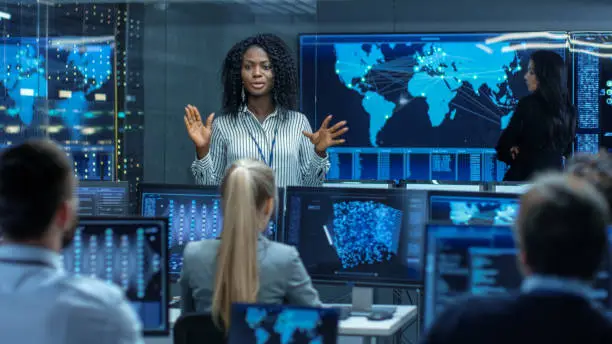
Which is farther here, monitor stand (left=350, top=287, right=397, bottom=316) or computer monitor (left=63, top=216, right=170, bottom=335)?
monitor stand (left=350, top=287, right=397, bottom=316)

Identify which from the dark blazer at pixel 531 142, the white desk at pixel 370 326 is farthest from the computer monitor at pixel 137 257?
the dark blazer at pixel 531 142

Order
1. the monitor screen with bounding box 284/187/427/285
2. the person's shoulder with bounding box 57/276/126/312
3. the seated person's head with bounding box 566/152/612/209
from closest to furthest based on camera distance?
the person's shoulder with bounding box 57/276/126/312
the seated person's head with bounding box 566/152/612/209
the monitor screen with bounding box 284/187/427/285

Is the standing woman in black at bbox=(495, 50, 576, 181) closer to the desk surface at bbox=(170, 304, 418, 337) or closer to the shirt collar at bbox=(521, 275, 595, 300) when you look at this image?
the desk surface at bbox=(170, 304, 418, 337)

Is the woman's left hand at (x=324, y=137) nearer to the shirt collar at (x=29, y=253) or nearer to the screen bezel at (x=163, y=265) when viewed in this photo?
the screen bezel at (x=163, y=265)

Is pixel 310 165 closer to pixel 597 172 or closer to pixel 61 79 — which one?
pixel 597 172

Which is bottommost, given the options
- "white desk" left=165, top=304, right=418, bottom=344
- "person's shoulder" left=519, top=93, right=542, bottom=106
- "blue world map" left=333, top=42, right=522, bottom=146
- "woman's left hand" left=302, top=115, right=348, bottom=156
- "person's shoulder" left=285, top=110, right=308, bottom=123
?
"white desk" left=165, top=304, right=418, bottom=344

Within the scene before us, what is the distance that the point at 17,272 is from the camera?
1961mm

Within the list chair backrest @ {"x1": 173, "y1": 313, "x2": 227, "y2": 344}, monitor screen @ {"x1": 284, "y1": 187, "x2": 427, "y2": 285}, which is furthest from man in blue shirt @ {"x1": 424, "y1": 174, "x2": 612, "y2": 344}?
monitor screen @ {"x1": 284, "y1": 187, "x2": 427, "y2": 285}

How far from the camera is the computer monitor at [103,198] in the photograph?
4.29 m

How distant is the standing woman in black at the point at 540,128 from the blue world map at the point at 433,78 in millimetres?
1944

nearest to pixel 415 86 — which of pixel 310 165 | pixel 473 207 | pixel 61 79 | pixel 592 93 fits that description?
pixel 592 93

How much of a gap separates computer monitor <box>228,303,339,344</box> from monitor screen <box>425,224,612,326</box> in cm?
36

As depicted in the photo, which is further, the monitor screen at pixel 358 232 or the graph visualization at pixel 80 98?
the graph visualization at pixel 80 98

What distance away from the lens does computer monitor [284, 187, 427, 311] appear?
3746mm
